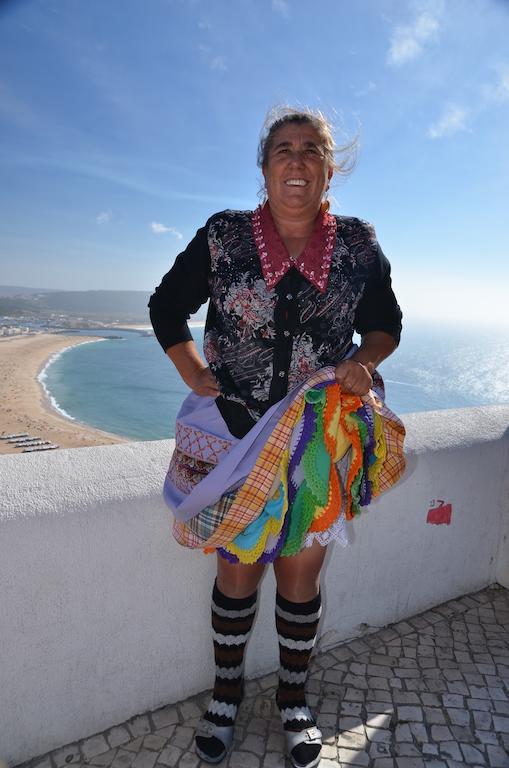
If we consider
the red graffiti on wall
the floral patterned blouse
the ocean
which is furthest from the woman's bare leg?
the ocean

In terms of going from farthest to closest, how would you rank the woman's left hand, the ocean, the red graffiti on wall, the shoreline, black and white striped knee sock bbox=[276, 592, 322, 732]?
the ocean, the shoreline, the red graffiti on wall, black and white striped knee sock bbox=[276, 592, 322, 732], the woman's left hand

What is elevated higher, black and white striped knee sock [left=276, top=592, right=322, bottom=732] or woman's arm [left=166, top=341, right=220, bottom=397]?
woman's arm [left=166, top=341, right=220, bottom=397]

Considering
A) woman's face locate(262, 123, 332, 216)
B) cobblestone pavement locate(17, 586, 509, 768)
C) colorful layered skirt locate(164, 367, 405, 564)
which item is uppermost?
woman's face locate(262, 123, 332, 216)

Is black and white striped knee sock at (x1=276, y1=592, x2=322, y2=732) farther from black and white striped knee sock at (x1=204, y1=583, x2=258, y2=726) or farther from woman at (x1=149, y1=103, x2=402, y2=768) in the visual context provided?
black and white striped knee sock at (x1=204, y1=583, x2=258, y2=726)

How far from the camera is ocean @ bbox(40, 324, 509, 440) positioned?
237 ft

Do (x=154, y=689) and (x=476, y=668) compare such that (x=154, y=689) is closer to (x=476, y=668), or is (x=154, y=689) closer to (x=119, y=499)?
(x=119, y=499)

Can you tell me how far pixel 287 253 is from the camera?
1.44 m

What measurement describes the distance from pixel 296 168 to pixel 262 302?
413 mm

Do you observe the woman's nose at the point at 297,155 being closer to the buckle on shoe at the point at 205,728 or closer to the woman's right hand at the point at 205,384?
the woman's right hand at the point at 205,384

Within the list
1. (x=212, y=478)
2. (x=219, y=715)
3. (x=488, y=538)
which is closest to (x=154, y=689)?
(x=219, y=715)

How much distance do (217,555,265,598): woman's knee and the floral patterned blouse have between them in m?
0.44

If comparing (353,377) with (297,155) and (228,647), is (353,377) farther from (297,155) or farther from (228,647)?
(228,647)

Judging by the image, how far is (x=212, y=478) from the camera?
136cm

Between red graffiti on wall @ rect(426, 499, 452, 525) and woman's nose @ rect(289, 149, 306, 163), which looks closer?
woman's nose @ rect(289, 149, 306, 163)
